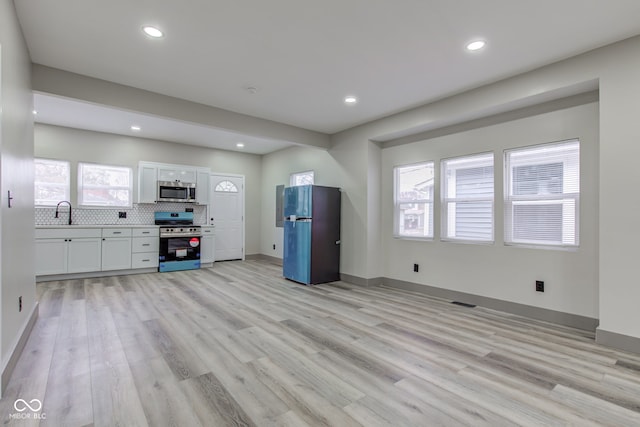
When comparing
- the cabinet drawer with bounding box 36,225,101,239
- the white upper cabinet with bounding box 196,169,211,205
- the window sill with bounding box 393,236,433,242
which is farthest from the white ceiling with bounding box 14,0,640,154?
the white upper cabinet with bounding box 196,169,211,205

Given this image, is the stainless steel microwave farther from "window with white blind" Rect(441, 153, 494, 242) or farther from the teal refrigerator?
"window with white blind" Rect(441, 153, 494, 242)

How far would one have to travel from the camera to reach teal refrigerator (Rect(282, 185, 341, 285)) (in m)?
5.37

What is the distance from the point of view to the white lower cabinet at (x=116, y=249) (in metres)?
5.83

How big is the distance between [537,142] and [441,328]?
243 cm

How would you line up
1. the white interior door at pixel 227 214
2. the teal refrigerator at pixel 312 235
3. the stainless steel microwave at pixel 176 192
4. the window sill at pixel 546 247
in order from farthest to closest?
1. the white interior door at pixel 227 214
2. the stainless steel microwave at pixel 176 192
3. the teal refrigerator at pixel 312 235
4. the window sill at pixel 546 247

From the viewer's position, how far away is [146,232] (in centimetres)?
630

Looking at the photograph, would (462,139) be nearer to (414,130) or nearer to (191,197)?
(414,130)

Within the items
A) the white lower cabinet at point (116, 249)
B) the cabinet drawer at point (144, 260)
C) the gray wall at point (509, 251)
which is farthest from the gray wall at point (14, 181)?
the gray wall at point (509, 251)

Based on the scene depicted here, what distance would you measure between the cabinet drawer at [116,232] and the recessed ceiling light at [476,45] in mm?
6402

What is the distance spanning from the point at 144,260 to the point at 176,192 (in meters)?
1.61

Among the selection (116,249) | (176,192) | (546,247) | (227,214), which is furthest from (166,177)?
(546,247)

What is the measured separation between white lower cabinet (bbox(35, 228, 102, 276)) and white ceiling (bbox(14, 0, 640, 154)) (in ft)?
11.0

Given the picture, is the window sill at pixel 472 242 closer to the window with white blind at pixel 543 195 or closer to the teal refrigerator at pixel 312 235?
the window with white blind at pixel 543 195

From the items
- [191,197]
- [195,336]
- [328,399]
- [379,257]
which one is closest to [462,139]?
[379,257]
